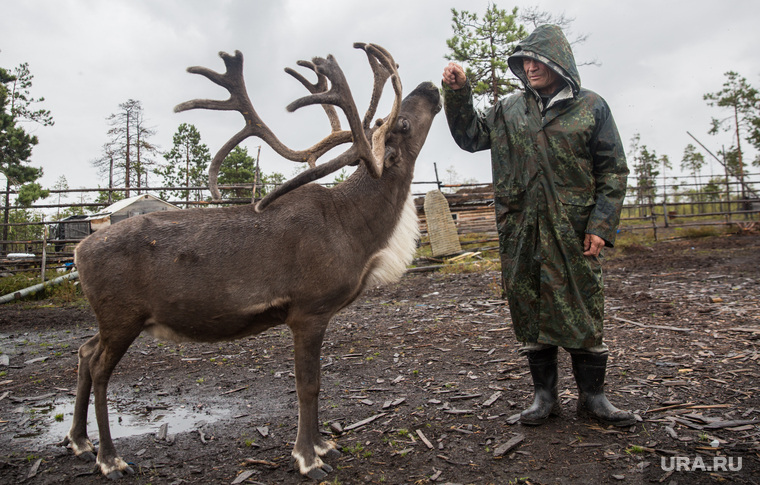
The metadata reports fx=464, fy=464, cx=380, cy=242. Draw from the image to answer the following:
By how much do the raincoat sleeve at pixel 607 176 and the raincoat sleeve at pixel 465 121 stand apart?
2.90 feet

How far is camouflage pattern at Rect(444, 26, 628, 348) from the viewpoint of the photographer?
11.6ft

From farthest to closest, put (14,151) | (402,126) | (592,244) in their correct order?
(14,151), (402,126), (592,244)

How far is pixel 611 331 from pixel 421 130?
416 cm

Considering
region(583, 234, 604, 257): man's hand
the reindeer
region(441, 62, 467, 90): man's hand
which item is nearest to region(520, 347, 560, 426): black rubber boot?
region(583, 234, 604, 257): man's hand

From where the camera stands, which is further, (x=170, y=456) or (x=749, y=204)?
(x=749, y=204)

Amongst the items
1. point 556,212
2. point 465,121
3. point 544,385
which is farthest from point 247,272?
point 544,385

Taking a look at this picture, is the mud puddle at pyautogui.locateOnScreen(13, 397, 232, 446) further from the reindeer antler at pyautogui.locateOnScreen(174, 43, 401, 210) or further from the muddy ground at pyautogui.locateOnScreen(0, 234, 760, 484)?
the reindeer antler at pyautogui.locateOnScreen(174, 43, 401, 210)

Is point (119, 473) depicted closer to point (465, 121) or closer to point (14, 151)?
point (465, 121)

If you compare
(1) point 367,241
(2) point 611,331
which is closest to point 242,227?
(1) point 367,241

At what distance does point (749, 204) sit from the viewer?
2692 centimetres

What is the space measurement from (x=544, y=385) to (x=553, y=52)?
265 cm

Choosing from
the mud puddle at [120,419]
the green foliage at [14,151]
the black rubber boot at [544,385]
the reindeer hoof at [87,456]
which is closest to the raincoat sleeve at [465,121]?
the black rubber boot at [544,385]

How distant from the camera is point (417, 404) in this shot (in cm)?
432

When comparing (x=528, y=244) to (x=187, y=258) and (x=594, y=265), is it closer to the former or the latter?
(x=594, y=265)
